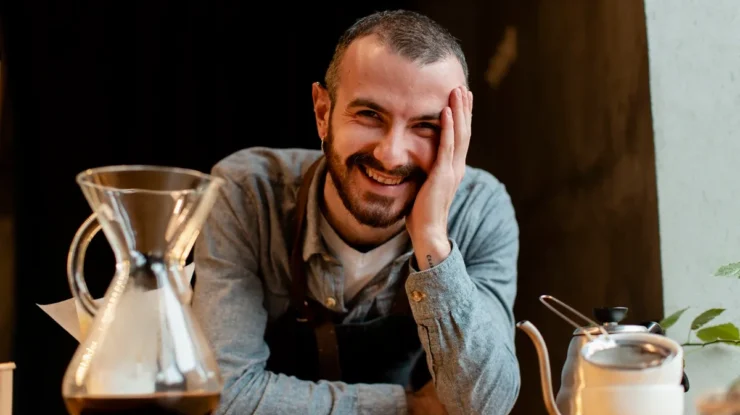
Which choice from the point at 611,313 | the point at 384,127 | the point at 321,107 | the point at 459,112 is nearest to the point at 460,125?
the point at 459,112

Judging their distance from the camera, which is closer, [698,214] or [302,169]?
[698,214]

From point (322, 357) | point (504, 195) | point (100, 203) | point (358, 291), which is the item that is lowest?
point (322, 357)

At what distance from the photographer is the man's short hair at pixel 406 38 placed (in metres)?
1.37

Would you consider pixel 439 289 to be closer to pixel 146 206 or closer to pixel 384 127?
pixel 384 127

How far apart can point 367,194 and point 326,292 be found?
0.24 metres

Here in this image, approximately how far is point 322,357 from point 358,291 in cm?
15

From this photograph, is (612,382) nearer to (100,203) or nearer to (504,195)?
(100,203)

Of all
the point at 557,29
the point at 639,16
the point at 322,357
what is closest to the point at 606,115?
the point at 639,16

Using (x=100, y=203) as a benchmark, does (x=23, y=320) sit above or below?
below

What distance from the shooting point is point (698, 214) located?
1.57 m

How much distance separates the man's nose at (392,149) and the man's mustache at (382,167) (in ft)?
0.05

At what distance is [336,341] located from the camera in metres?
1.58

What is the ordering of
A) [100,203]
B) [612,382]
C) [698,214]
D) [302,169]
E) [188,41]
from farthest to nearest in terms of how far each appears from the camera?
[188,41], [302,169], [698,214], [612,382], [100,203]

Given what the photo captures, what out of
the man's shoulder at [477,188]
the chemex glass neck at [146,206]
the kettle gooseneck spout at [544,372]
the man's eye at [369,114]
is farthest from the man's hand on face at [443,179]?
the chemex glass neck at [146,206]
